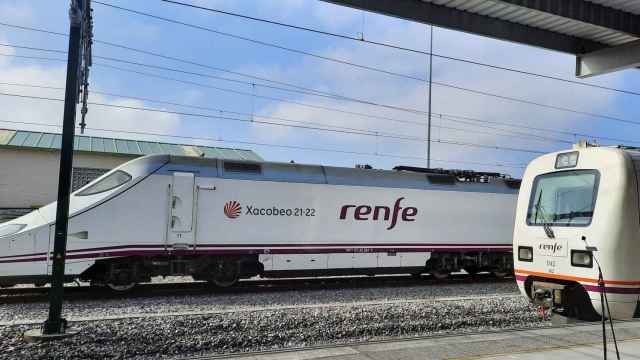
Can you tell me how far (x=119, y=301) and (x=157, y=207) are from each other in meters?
2.21

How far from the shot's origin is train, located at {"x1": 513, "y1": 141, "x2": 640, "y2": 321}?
5680 mm

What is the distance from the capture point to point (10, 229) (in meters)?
10.3

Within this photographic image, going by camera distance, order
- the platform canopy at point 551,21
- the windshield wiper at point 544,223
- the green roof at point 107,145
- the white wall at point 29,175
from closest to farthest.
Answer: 1. the windshield wiper at point 544,223
2. the platform canopy at point 551,21
3. the white wall at point 29,175
4. the green roof at point 107,145

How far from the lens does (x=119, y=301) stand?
34.1 feet

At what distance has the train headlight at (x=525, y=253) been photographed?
6.75 metres

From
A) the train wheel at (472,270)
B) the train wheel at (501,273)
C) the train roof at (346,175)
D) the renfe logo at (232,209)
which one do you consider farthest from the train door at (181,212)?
the train wheel at (501,273)

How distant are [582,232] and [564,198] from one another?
0.63 metres

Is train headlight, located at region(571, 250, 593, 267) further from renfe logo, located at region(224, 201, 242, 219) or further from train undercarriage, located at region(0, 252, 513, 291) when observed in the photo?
renfe logo, located at region(224, 201, 242, 219)

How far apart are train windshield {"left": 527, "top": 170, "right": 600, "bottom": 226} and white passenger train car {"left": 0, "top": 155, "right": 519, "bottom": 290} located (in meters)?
6.97

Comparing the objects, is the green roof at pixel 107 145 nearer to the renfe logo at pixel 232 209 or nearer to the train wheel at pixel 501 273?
the renfe logo at pixel 232 209

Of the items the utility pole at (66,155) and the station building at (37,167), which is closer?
the utility pole at (66,155)

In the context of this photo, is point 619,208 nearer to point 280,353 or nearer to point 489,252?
point 280,353

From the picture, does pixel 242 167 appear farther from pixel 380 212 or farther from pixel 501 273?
pixel 501 273

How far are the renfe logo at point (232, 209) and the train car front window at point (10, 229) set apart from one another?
4.13 m
